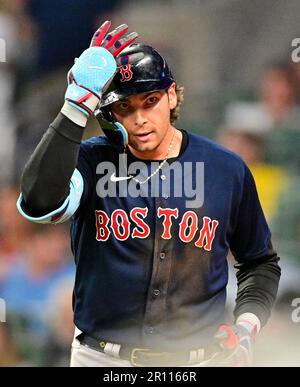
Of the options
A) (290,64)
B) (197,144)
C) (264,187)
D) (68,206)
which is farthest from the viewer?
(290,64)

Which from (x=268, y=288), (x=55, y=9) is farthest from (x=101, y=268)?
(x=55, y=9)

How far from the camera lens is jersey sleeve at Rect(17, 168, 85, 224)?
1.82m

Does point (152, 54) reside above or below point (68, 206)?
above

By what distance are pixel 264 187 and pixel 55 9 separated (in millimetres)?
1651

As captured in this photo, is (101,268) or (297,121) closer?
(101,268)

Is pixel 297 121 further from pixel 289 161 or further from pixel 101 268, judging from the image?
pixel 101 268

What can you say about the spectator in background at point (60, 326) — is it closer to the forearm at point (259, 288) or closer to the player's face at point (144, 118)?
the forearm at point (259, 288)

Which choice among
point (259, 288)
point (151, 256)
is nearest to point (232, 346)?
point (259, 288)

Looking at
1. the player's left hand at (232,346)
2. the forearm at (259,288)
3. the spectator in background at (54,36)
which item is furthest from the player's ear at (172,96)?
the spectator in background at (54,36)

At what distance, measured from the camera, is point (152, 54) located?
2.11m

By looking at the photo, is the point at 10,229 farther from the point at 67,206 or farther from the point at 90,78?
the point at 90,78

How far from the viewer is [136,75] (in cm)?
204

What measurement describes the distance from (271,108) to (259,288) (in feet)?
5.78

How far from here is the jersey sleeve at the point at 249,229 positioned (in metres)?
2.23
